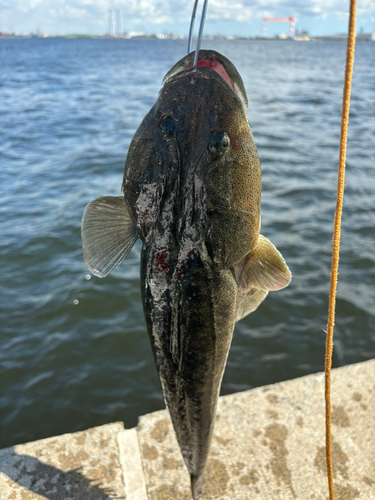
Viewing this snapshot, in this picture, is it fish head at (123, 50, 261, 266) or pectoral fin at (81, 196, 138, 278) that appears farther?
pectoral fin at (81, 196, 138, 278)

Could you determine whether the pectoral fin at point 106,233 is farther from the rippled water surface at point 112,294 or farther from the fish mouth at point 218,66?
the rippled water surface at point 112,294

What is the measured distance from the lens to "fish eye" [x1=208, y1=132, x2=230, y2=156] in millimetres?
1765

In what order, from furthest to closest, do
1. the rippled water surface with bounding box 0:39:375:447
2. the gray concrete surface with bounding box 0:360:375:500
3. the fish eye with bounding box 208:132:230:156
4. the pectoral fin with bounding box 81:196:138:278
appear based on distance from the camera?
the rippled water surface with bounding box 0:39:375:447 < the gray concrete surface with bounding box 0:360:375:500 < the pectoral fin with bounding box 81:196:138:278 < the fish eye with bounding box 208:132:230:156

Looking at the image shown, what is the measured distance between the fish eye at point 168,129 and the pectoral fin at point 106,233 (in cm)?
41

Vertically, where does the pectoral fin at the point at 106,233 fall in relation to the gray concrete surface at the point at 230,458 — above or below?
above

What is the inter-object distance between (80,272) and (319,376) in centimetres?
487

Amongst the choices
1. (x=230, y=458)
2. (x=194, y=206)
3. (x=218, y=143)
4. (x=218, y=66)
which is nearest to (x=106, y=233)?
(x=194, y=206)

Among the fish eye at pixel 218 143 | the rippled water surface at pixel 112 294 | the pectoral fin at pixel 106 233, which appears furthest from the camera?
the rippled water surface at pixel 112 294

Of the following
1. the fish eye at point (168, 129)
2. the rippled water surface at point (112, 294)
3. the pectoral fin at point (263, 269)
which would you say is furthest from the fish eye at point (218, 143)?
the rippled water surface at point (112, 294)

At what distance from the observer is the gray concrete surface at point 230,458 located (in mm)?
2641

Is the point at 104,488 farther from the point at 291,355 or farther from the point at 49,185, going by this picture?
the point at 49,185

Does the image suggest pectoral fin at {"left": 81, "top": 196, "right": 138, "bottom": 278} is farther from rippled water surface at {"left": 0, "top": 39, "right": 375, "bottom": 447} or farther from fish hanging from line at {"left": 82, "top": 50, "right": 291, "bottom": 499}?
rippled water surface at {"left": 0, "top": 39, "right": 375, "bottom": 447}

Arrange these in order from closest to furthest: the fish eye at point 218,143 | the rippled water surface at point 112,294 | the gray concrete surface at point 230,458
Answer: the fish eye at point 218,143 → the gray concrete surface at point 230,458 → the rippled water surface at point 112,294

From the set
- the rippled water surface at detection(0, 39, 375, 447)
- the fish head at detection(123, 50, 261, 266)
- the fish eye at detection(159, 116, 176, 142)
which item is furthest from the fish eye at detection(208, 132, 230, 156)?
the rippled water surface at detection(0, 39, 375, 447)
